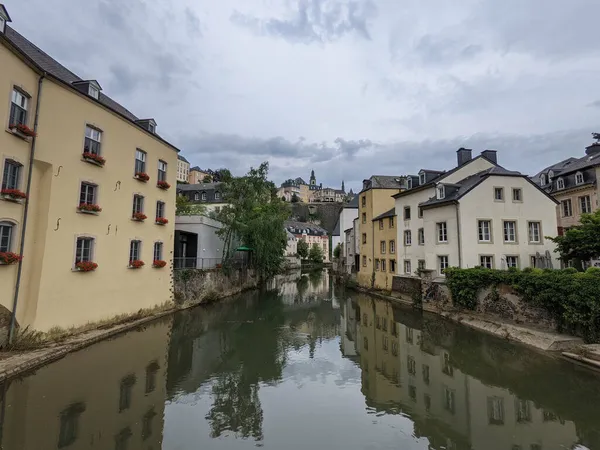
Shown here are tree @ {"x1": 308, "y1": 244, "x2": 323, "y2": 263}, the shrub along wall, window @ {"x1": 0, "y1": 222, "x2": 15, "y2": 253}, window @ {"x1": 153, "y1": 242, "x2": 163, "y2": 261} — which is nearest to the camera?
window @ {"x1": 0, "y1": 222, "x2": 15, "y2": 253}

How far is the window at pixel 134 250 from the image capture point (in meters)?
16.6

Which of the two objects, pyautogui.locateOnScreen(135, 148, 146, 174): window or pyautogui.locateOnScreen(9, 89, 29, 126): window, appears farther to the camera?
pyautogui.locateOnScreen(135, 148, 146, 174): window

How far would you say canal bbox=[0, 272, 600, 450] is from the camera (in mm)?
7070

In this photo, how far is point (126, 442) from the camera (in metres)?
6.69

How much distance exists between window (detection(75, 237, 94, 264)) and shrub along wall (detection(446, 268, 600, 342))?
19.0m

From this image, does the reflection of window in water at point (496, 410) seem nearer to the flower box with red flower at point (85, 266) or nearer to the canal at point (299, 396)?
the canal at point (299, 396)

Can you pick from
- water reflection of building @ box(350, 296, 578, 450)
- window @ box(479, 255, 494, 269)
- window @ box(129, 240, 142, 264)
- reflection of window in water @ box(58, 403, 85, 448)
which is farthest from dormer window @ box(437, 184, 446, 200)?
reflection of window in water @ box(58, 403, 85, 448)

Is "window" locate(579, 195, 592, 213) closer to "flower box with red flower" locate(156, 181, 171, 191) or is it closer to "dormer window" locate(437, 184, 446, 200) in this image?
"dormer window" locate(437, 184, 446, 200)

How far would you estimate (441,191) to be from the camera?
23.4 metres

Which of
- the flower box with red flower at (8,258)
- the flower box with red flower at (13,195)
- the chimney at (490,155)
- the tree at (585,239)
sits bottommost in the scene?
the flower box with red flower at (8,258)

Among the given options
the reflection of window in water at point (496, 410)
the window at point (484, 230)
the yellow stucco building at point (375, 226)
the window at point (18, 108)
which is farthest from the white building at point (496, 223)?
the window at point (18, 108)

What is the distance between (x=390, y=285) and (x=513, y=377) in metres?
18.6

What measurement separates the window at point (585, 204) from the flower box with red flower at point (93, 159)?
3205 cm

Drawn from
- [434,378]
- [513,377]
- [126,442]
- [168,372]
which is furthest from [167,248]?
[513,377]
